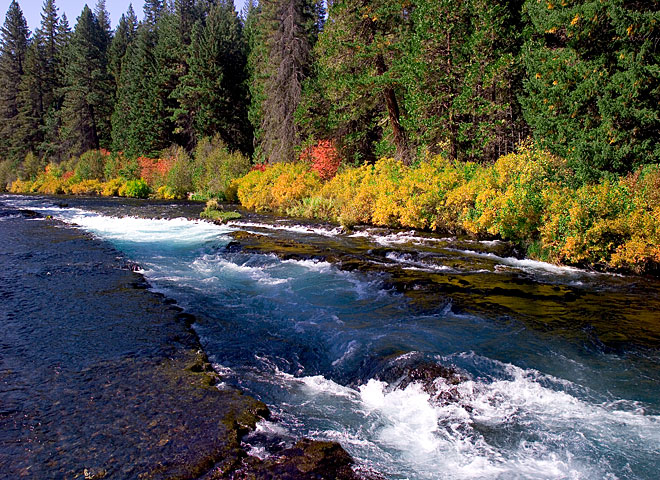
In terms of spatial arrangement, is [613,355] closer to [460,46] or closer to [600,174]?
[600,174]

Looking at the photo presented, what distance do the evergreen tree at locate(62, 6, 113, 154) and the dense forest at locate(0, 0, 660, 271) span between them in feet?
57.9

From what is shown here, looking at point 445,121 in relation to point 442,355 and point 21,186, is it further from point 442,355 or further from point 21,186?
point 21,186

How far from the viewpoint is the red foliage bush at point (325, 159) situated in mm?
25434

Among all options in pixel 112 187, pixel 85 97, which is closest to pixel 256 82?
pixel 112 187

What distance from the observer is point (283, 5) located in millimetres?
29016

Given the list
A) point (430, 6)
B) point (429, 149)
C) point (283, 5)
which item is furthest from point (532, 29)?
point (283, 5)

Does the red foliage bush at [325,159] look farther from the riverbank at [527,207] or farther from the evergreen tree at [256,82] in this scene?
the evergreen tree at [256,82]

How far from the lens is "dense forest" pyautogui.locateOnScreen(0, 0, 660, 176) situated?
13.6 meters

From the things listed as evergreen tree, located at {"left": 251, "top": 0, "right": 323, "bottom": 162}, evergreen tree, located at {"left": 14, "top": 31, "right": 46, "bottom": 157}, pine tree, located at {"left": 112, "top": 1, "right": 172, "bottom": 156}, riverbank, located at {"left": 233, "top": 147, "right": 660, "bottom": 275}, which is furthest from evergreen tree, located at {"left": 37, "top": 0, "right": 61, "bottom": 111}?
riverbank, located at {"left": 233, "top": 147, "right": 660, "bottom": 275}

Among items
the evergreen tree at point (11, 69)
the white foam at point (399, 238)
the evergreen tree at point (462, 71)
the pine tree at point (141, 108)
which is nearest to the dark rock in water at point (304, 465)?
the white foam at point (399, 238)

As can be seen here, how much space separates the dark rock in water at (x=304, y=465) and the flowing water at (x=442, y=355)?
0.15 m

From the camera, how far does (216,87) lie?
40688 millimetres

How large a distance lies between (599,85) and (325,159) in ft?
48.1

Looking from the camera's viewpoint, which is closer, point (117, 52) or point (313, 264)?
point (313, 264)
